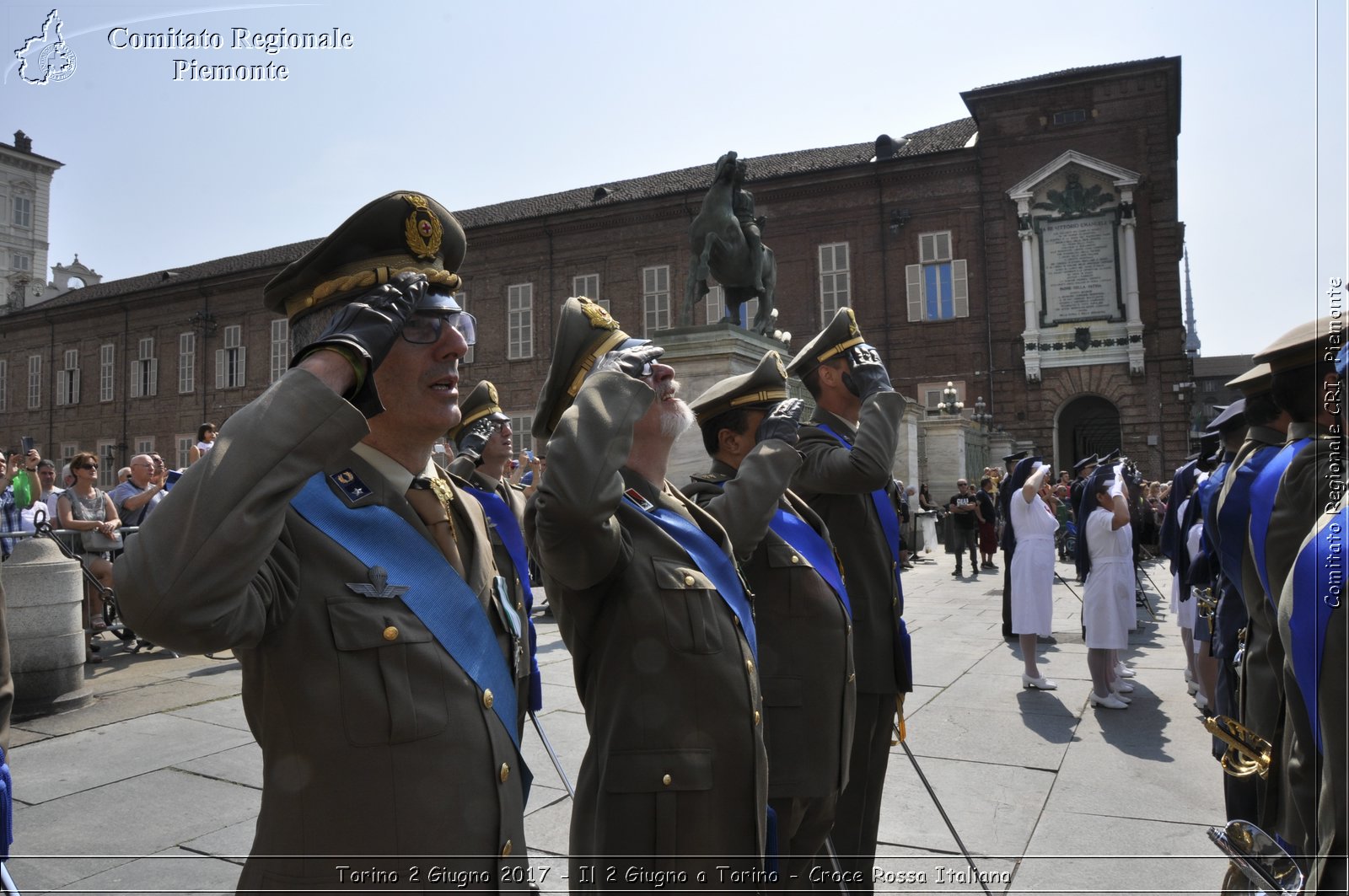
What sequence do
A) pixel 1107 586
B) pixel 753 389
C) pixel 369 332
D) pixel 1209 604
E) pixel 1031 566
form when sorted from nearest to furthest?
pixel 369 332, pixel 753 389, pixel 1209 604, pixel 1107 586, pixel 1031 566

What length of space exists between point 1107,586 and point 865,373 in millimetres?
3911

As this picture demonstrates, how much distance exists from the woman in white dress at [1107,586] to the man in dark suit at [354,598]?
220 inches

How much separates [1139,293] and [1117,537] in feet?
69.0

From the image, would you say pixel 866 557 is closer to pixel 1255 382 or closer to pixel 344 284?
pixel 1255 382

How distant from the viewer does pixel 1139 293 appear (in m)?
24.8

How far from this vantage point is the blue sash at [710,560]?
216 cm

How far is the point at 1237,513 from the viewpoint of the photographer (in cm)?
291

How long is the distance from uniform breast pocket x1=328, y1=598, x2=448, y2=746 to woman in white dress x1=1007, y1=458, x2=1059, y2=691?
595cm

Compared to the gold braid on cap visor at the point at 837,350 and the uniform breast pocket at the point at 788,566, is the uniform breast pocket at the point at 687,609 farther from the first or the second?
the gold braid on cap visor at the point at 837,350

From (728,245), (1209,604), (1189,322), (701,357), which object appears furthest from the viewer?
(1189,322)

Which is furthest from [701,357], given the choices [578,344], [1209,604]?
[578,344]

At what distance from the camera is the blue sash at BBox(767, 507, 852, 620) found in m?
2.85

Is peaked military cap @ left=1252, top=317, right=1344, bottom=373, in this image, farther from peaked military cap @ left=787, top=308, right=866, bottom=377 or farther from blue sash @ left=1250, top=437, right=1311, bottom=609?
peaked military cap @ left=787, top=308, right=866, bottom=377

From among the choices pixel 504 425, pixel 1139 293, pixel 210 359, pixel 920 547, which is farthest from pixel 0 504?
pixel 210 359
